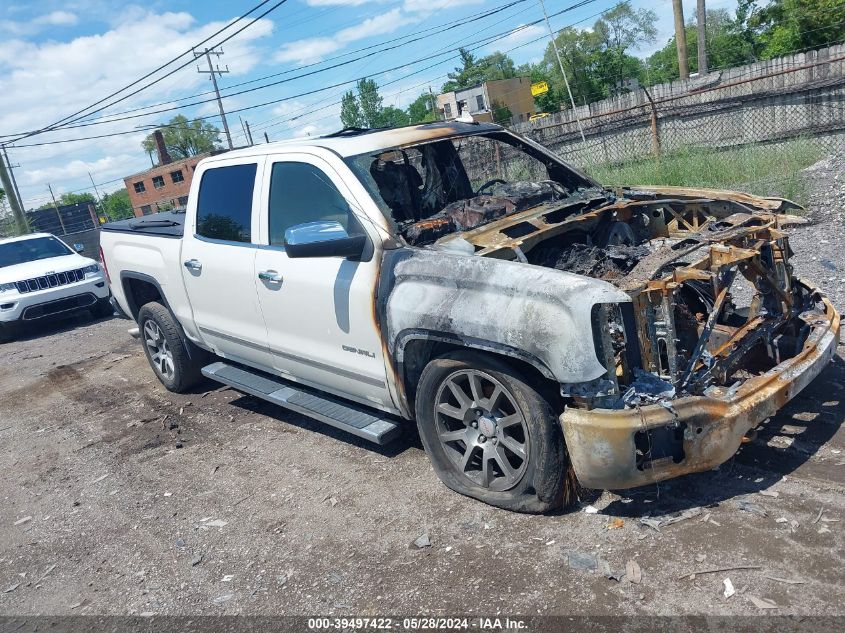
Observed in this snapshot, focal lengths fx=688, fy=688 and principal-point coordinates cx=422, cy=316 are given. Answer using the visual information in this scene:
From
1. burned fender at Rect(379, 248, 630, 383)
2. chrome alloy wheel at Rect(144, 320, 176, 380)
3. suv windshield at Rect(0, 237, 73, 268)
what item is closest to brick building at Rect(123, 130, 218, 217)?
suv windshield at Rect(0, 237, 73, 268)

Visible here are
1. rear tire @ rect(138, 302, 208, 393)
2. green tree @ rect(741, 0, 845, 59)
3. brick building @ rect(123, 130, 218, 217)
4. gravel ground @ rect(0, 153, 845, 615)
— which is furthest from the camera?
brick building @ rect(123, 130, 218, 217)

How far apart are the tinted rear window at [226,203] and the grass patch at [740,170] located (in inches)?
283

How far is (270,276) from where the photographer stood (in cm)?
447

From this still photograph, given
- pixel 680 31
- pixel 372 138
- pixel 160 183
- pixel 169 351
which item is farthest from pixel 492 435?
pixel 160 183

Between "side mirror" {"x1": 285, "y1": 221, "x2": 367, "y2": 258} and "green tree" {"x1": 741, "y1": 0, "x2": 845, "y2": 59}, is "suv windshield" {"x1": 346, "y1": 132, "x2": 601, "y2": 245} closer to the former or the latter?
"side mirror" {"x1": 285, "y1": 221, "x2": 367, "y2": 258}

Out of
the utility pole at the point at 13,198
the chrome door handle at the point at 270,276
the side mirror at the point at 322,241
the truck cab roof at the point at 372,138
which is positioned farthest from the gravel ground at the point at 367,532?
the utility pole at the point at 13,198

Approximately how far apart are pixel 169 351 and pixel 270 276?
2287 mm

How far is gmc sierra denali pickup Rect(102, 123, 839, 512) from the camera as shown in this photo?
305cm

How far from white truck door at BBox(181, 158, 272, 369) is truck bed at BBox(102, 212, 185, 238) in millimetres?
452

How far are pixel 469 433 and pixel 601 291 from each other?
3.65 feet

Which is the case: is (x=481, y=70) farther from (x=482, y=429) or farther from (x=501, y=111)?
(x=482, y=429)

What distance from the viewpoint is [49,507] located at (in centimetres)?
467

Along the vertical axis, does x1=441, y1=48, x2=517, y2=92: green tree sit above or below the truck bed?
above

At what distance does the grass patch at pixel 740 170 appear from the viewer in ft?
30.5
